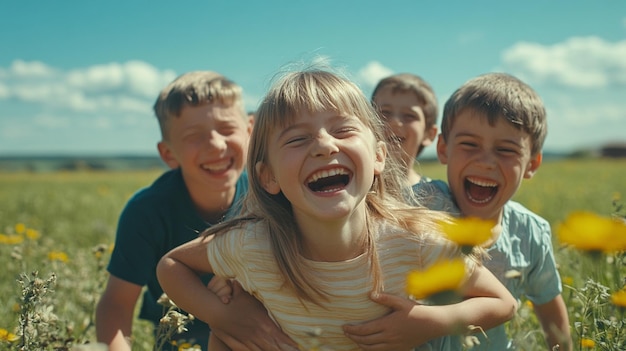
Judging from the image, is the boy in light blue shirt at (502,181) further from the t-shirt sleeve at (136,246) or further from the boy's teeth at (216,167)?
the t-shirt sleeve at (136,246)

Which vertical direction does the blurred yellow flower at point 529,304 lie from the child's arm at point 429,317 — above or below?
below

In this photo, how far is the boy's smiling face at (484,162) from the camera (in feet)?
9.21

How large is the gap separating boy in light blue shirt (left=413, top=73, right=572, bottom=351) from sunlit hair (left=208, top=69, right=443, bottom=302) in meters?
0.41

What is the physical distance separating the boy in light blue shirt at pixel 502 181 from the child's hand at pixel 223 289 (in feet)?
3.19

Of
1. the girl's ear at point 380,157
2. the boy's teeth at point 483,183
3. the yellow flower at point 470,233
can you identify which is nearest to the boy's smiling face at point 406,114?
the boy's teeth at point 483,183

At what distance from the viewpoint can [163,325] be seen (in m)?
2.08

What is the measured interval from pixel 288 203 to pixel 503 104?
1.05 m

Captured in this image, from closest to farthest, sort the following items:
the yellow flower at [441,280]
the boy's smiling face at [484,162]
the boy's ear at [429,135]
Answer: the yellow flower at [441,280] < the boy's smiling face at [484,162] < the boy's ear at [429,135]

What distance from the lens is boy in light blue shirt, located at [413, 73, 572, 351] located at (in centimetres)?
282

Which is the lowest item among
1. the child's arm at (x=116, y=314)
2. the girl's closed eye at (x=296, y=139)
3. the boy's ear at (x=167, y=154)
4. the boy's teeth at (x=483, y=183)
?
the child's arm at (x=116, y=314)

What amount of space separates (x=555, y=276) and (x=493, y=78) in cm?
96

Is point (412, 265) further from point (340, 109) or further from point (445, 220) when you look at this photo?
point (340, 109)

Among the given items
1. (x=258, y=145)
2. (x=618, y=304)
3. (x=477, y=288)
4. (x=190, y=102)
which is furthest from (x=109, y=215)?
(x=618, y=304)

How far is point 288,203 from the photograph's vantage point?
265cm
